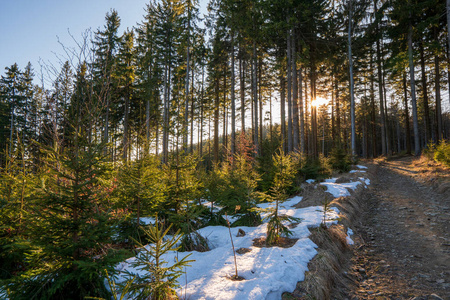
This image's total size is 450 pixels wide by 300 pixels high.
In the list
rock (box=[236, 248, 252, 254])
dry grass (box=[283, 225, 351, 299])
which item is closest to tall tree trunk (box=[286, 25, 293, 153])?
dry grass (box=[283, 225, 351, 299])

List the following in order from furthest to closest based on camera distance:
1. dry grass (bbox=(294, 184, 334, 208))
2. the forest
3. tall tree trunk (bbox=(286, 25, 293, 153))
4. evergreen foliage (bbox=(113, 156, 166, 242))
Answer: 1. tall tree trunk (bbox=(286, 25, 293, 153))
2. dry grass (bbox=(294, 184, 334, 208))
3. evergreen foliage (bbox=(113, 156, 166, 242))
4. the forest

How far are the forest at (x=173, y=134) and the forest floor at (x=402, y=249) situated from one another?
1551mm

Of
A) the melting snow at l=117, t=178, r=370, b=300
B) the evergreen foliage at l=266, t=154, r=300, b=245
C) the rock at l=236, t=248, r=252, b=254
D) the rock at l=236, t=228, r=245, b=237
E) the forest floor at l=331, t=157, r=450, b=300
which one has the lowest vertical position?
the forest floor at l=331, t=157, r=450, b=300

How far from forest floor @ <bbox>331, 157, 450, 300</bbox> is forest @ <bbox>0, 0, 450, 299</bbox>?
61.1 inches

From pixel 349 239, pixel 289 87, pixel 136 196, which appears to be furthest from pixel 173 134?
pixel 289 87

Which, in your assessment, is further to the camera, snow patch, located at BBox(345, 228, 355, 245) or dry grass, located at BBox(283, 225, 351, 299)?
snow patch, located at BBox(345, 228, 355, 245)

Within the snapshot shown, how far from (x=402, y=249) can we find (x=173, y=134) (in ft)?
20.2

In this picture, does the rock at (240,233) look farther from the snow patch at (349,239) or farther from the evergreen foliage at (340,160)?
the evergreen foliage at (340,160)

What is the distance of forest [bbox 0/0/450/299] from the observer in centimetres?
253

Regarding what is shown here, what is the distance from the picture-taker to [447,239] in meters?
4.64

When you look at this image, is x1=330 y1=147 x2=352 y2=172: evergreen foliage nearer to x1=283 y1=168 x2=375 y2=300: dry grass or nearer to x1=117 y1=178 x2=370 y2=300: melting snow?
x1=283 y1=168 x2=375 y2=300: dry grass

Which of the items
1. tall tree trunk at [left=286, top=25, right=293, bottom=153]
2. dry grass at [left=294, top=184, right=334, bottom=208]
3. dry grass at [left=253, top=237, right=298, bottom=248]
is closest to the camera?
dry grass at [left=253, top=237, right=298, bottom=248]

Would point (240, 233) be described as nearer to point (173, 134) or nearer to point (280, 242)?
point (280, 242)

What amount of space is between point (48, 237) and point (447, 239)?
7.67 m
